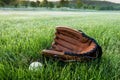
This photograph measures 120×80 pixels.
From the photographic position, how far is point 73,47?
2.88m

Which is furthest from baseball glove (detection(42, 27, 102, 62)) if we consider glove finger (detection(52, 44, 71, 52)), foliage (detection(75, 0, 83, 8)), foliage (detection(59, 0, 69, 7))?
foliage (detection(59, 0, 69, 7))

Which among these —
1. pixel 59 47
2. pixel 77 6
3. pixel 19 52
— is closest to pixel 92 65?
pixel 59 47

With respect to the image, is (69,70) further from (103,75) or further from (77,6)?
(77,6)

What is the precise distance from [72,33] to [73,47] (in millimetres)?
154

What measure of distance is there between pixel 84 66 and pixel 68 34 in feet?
2.13

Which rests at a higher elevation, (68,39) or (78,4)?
(68,39)

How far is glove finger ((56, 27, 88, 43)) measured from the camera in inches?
111

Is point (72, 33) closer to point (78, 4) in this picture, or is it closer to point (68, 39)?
point (68, 39)

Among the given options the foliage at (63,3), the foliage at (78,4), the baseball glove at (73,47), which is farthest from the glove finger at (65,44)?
the foliage at (63,3)

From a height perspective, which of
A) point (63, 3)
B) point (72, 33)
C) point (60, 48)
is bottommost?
point (63, 3)

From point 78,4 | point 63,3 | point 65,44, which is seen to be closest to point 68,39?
point 65,44

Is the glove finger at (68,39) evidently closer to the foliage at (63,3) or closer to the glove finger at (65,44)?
the glove finger at (65,44)

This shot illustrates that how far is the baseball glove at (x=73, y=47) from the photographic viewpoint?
99.9 inches

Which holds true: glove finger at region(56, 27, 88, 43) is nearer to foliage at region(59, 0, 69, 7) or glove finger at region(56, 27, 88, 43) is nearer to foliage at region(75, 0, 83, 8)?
foliage at region(75, 0, 83, 8)
